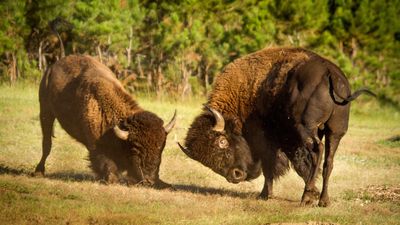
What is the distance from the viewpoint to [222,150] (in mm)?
10961

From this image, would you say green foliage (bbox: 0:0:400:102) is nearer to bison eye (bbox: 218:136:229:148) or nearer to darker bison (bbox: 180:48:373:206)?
darker bison (bbox: 180:48:373:206)

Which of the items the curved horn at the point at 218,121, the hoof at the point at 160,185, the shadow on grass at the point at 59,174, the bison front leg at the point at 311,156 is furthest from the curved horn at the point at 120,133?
the bison front leg at the point at 311,156

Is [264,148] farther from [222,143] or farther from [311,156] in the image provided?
[311,156]

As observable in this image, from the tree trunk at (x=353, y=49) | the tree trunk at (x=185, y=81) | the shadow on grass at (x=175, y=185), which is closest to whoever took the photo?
the shadow on grass at (x=175, y=185)

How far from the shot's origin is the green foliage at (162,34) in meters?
22.8

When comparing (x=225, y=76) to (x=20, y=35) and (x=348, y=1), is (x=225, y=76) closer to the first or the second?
(x=20, y=35)

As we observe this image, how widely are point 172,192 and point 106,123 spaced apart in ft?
5.26

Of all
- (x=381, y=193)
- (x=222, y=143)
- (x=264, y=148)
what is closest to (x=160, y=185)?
(x=222, y=143)

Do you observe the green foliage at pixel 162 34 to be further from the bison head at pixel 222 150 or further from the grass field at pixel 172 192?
the bison head at pixel 222 150

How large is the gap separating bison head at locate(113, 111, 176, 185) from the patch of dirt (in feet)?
11.2

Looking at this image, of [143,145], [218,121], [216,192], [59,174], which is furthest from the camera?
[59,174]

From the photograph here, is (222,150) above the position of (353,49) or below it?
above

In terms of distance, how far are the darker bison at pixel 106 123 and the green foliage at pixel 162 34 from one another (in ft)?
34.5

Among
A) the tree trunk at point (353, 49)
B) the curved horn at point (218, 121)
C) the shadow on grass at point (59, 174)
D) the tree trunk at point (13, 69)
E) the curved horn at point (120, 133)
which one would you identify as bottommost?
the tree trunk at point (353, 49)
